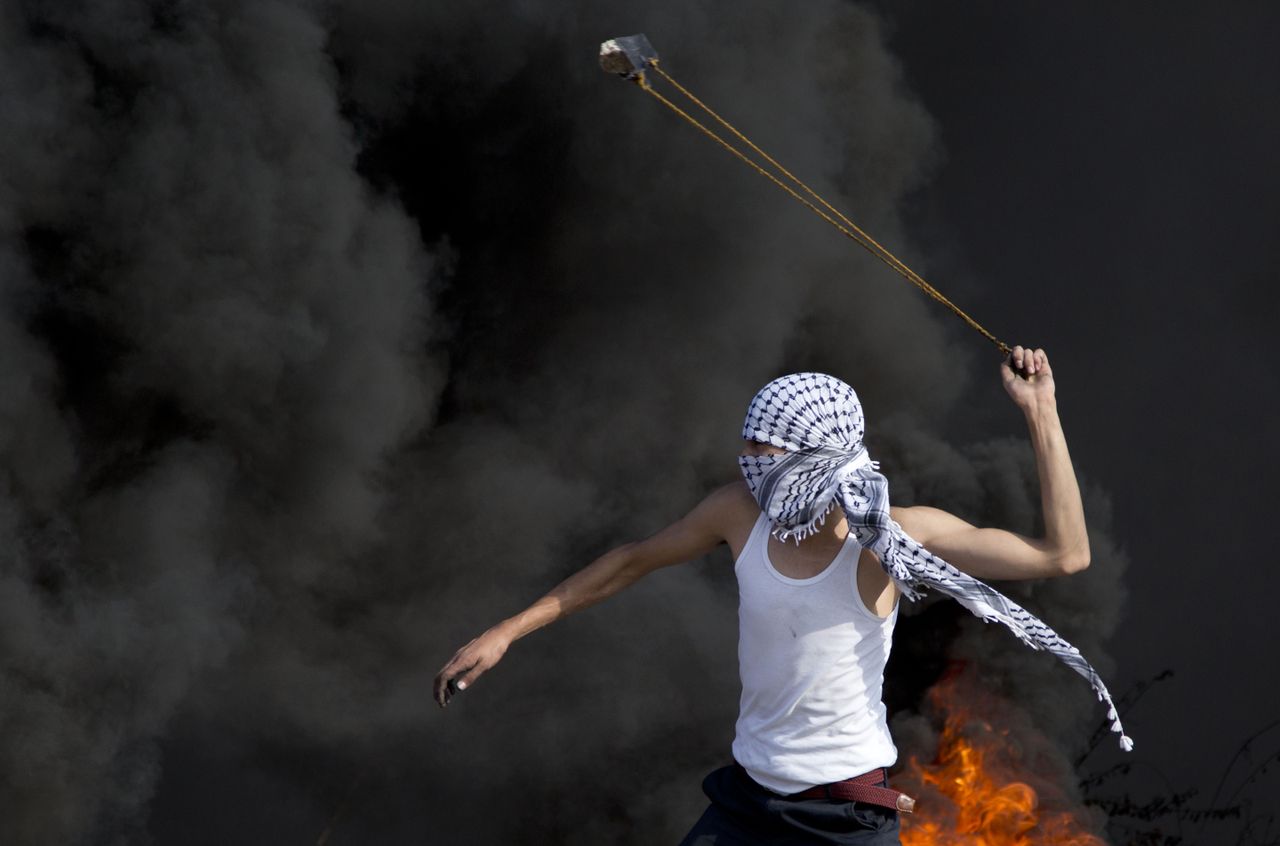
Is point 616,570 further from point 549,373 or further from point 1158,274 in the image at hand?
point 1158,274

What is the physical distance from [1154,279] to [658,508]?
233cm

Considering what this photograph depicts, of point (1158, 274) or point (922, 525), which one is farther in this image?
point (1158, 274)

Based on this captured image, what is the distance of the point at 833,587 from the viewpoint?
338cm

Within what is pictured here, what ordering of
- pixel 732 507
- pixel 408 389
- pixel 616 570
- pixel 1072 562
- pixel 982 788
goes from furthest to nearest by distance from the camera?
1. pixel 408 389
2. pixel 982 788
3. pixel 616 570
4. pixel 732 507
5. pixel 1072 562

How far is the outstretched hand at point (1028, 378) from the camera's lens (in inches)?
134

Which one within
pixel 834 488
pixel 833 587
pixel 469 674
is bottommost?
pixel 833 587

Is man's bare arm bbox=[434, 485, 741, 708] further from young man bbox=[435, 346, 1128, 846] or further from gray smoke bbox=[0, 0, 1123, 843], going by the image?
gray smoke bbox=[0, 0, 1123, 843]

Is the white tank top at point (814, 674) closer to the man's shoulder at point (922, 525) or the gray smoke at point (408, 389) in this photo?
the man's shoulder at point (922, 525)

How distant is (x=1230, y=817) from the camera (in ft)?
19.2

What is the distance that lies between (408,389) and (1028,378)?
3.24 metres

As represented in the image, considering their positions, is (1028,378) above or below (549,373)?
below

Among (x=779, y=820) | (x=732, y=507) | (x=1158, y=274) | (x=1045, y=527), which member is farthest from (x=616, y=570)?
(x=1158, y=274)

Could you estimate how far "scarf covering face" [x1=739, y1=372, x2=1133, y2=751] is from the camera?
3.31 m

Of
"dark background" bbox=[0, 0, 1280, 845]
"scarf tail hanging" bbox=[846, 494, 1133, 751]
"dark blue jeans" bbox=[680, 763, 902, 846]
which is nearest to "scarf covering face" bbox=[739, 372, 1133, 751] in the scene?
"scarf tail hanging" bbox=[846, 494, 1133, 751]
